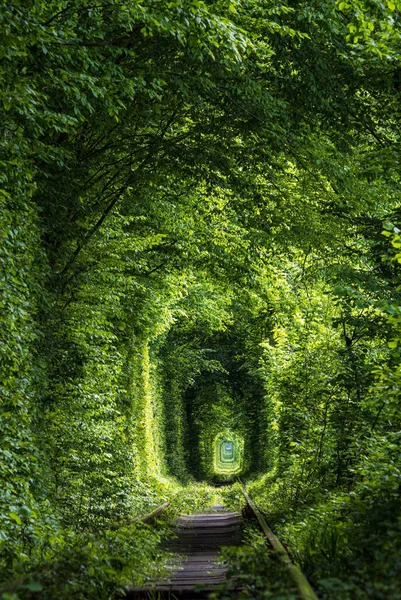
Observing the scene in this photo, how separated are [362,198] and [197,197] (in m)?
6.52

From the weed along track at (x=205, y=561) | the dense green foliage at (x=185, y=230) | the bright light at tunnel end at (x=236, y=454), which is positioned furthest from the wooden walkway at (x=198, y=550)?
the bright light at tunnel end at (x=236, y=454)

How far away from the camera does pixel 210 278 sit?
2006 cm

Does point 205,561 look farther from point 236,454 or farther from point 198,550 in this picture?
point 236,454

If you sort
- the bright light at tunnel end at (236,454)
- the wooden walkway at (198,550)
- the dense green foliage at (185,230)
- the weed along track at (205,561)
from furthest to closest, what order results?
the bright light at tunnel end at (236,454)
the dense green foliage at (185,230)
the wooden walkway at (198,550)
the weed along track at (205,561)

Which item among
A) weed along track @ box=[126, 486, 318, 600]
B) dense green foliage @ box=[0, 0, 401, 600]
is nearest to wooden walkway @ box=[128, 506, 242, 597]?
weed along track @ box=[126, 486, 318, 600]

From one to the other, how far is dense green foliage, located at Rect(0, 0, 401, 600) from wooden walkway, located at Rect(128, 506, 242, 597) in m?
0.43

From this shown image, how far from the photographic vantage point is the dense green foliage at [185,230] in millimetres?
6543

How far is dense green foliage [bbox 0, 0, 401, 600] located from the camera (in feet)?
21.5

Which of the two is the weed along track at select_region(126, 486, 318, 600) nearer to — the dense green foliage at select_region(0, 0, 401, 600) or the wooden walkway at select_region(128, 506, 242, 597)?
the wooden walkway at select_region(128, 506, 242, 597)

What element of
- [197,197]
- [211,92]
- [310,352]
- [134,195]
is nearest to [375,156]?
[211,92]

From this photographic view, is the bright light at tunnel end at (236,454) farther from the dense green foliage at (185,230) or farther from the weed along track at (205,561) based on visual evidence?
the dense green foliage at (185,230)

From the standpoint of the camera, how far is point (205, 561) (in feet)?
30.2

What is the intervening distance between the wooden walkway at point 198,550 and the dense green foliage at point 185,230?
0.43 metres

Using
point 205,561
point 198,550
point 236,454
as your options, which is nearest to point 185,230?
point 198,550
